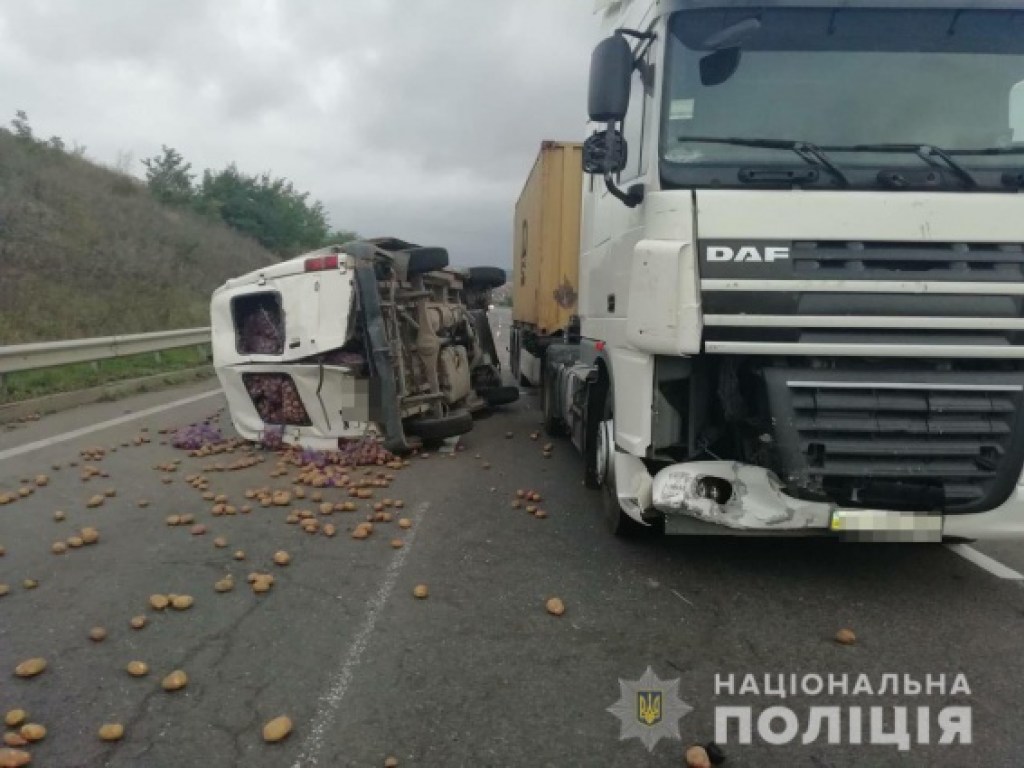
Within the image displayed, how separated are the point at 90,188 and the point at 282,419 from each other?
23389 millimetres

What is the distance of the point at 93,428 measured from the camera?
8672 mm

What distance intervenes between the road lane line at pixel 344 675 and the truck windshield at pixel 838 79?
2.66 metres

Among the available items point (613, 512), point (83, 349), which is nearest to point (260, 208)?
point (83, 349)

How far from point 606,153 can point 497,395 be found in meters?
6.00

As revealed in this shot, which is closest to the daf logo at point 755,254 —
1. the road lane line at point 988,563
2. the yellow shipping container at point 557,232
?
the road lane line at point 988,563

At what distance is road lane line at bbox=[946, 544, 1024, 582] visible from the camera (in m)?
4.38

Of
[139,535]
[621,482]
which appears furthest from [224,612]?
[621,482]

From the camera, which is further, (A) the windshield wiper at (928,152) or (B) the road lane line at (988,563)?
(B) the road lane line at (988,563)

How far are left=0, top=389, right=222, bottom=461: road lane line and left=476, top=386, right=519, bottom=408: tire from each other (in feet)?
13.8

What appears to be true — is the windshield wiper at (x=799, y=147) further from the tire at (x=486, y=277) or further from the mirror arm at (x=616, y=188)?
the tire at (x=486, y=277)

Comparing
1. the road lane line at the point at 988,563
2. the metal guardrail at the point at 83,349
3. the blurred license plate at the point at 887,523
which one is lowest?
the road lane line at the point at 988,563

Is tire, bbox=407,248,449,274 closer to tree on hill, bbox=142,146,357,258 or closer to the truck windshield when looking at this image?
the truck windshield

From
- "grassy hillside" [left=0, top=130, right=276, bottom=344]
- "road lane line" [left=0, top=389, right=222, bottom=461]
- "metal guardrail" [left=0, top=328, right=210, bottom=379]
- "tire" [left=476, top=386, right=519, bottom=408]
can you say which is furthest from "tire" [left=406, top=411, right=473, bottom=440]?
"grassy hillside" [left=0, top=130, right=276, bottom=344]

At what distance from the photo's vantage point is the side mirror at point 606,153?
4258mm
